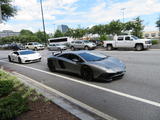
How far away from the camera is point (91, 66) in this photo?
22.7 feet

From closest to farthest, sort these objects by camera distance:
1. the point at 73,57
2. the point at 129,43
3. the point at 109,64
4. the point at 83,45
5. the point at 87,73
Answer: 1. the point at 109,64
2. the point at 87,73
3. the point at 73,57
4. the point at 129,43
5. the point at 83,45

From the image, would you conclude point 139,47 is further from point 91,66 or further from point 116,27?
point 91,66

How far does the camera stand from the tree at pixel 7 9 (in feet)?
51.4

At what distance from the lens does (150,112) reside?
156 inches

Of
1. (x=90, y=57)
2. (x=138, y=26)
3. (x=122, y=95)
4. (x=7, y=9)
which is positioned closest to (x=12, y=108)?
(x=122, y=95)

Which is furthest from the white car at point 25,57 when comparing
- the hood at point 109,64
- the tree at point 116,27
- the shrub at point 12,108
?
the tree at point 116,27

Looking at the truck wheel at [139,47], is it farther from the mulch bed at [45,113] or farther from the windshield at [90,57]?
the mulch bed at [45,113]

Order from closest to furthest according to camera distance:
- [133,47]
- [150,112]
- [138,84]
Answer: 1. [150,112]
2. [138,84]
3. [133,47]

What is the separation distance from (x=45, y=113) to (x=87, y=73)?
367 cm

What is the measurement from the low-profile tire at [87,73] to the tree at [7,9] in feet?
40.9

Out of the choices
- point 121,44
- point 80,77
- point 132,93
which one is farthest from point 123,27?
point 132,93

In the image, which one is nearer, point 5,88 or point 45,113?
point 45,113

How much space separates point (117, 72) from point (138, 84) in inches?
37.0

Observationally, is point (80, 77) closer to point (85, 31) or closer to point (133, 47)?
point (133, 47)
